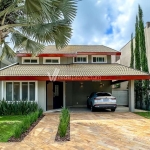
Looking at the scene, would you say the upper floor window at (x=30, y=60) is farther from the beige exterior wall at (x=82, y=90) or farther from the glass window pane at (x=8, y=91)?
the beige exterior wall at (x=82, y=90)

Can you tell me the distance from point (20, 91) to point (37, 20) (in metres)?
9.54

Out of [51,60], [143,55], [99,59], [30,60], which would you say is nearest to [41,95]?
[51,60]

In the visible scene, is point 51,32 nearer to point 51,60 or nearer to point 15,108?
point 15,108

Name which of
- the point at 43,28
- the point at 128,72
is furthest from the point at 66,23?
the point at 128,72

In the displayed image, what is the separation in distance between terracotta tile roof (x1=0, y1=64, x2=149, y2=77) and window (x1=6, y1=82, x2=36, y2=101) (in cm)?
97

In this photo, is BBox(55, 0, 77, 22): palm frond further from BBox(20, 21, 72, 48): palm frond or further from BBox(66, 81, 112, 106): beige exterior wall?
BBox(66, 81, 112, 106): beige exterior wall

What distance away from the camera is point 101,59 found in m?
22.5

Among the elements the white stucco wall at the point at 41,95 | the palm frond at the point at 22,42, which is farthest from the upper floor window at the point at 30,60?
the palm frond at the point at 22,42

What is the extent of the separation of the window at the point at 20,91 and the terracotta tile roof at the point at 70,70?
0.97 m

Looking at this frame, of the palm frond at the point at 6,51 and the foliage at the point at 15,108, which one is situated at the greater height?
the palm frond at the point at 6,51

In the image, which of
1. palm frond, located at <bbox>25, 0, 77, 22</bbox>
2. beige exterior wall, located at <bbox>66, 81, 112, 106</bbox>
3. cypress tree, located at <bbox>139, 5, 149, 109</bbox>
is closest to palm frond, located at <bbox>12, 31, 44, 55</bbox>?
palm frond, located at <bbox>25, 0, 77, 22</bbox>

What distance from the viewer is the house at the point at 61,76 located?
1709 cm

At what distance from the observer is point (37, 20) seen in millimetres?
9227

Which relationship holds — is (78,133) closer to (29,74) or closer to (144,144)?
(144,144)
